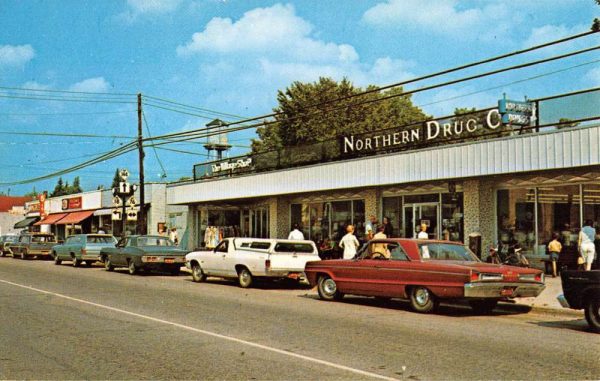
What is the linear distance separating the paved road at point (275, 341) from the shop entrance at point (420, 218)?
8.14m

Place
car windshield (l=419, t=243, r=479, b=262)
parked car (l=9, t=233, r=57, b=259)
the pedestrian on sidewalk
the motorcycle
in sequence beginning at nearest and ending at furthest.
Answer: car windshield (l=419, t=243, r=479, b=262)
the motorcycle
the pedestrian on sidewalk
parked car (l=9, t=233, r=57, b=259)

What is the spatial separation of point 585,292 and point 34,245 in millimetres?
32503

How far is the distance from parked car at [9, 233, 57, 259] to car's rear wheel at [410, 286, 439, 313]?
28.3 meters

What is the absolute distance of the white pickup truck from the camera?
17.3 meters

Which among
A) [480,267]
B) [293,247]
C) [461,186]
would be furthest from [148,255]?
[480,267]

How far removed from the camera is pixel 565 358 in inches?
303

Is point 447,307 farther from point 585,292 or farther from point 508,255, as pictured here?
point 508,255

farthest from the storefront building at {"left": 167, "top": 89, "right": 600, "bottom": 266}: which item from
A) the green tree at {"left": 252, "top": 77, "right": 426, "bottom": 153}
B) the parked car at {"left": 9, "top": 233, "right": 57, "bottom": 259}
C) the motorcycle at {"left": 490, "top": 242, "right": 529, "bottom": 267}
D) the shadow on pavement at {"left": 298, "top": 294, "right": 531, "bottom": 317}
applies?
the green tree at {"left": 252, "top": 77, "right": 426, "bottom": 153}

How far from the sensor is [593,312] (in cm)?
993

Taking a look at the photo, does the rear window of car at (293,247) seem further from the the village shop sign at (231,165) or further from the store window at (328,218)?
the the village shop sign at (231,165)

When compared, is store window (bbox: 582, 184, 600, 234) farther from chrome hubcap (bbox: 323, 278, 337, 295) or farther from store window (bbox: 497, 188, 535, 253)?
chrome hubcap (bbox: 323, 278, 337, 295)

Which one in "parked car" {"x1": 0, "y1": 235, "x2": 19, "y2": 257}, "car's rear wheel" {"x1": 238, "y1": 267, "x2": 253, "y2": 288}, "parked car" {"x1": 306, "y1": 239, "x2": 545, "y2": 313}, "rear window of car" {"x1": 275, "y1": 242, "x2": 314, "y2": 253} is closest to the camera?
"parked car" {"x1": 306, "y1": 239, "x2": 545, "y2": 313}

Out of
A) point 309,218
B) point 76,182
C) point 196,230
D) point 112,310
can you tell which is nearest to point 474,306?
point 112,310

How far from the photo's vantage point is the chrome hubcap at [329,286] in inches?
570
